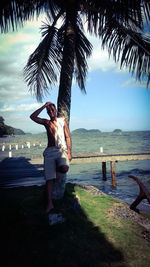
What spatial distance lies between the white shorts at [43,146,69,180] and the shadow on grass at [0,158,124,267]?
80 centimetres

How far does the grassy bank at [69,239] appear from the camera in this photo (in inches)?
102

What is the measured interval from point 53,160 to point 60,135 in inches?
20.6

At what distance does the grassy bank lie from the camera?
2590 millimetres

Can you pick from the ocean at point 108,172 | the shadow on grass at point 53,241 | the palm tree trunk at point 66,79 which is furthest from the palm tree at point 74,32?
the ocean at point 108,172

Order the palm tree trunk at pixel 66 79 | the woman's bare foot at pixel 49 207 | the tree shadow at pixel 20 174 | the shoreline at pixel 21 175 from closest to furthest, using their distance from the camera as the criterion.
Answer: the woman's bare foot at pixel 49 207
the palm tree trunk at pixel 66 79
the shoreline at pixel 21 175
the tree shadow at pixel 20 174

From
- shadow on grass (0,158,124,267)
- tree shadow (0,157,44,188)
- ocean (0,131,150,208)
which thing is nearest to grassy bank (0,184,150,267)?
shadow on grass (0,158,124,267)

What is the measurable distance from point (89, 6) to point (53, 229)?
5.17 meters

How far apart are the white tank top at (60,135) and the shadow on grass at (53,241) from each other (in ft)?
4.37

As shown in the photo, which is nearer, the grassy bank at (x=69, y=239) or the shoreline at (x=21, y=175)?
the grassy bank at (x=69, y=239)

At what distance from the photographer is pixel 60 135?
347 centimetres

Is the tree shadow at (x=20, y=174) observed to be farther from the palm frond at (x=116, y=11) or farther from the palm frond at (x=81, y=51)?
the palm frond at (x=116, y=11)

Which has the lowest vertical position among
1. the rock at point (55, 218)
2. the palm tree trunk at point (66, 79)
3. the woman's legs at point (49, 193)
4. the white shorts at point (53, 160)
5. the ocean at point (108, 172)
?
the ocean at point (108, 172)

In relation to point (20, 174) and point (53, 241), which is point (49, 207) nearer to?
point (53, 241)

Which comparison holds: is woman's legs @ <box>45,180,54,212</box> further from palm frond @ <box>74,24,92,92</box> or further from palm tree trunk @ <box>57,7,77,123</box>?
palm frond @ <box>74,24,92,92</box>
